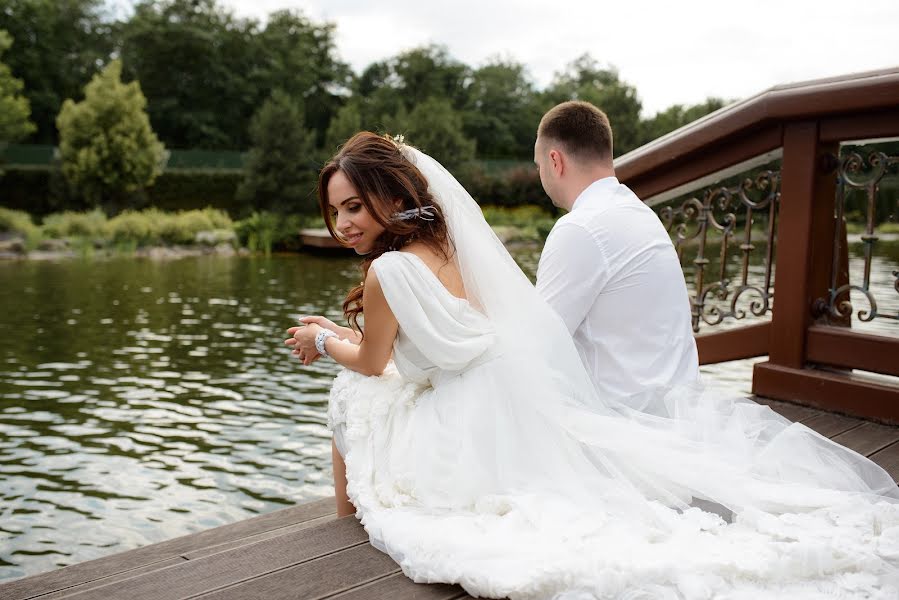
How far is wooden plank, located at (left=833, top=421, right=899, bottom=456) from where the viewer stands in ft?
10.1

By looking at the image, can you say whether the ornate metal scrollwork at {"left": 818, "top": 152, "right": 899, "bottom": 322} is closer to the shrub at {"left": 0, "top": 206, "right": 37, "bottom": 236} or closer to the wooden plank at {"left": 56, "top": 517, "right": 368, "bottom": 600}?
the wooden plank at {"left": 56, "top": 517, "right": 368, "bottom": 600}

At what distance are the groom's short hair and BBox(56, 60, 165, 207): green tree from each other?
87.4ft

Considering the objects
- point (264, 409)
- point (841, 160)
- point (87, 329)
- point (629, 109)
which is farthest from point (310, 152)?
point (841, 160)

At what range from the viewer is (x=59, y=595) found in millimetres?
2062

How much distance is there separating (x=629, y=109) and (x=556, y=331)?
1406 inches

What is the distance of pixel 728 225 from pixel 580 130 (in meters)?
1.42

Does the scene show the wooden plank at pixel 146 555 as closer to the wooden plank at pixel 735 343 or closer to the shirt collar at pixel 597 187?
the shirt collar at pixel 597 187

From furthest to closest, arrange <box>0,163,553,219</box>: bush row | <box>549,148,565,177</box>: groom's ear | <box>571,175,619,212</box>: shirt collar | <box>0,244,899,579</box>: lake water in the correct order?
<box>0,163,553,219</box>: bush row, <box>0,244,899,579</box>: lake water, <box>549,148,565,177</box>: groom's ear, <box>571,175,619,212</box>: shirt collar

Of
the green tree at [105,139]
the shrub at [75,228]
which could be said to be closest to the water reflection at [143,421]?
the shrub at [75,228]

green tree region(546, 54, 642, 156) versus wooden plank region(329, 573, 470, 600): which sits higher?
green tree region(546, 54, 642, 156)

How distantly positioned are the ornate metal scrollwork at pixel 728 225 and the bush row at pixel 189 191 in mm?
25674

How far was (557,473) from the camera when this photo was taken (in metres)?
2.36

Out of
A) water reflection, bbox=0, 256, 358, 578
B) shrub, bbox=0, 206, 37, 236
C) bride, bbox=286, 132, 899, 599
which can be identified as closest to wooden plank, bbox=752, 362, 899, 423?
bride, bbox=286, 132, 899, 599

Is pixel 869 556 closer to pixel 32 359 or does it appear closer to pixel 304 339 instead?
pixel 304 339
